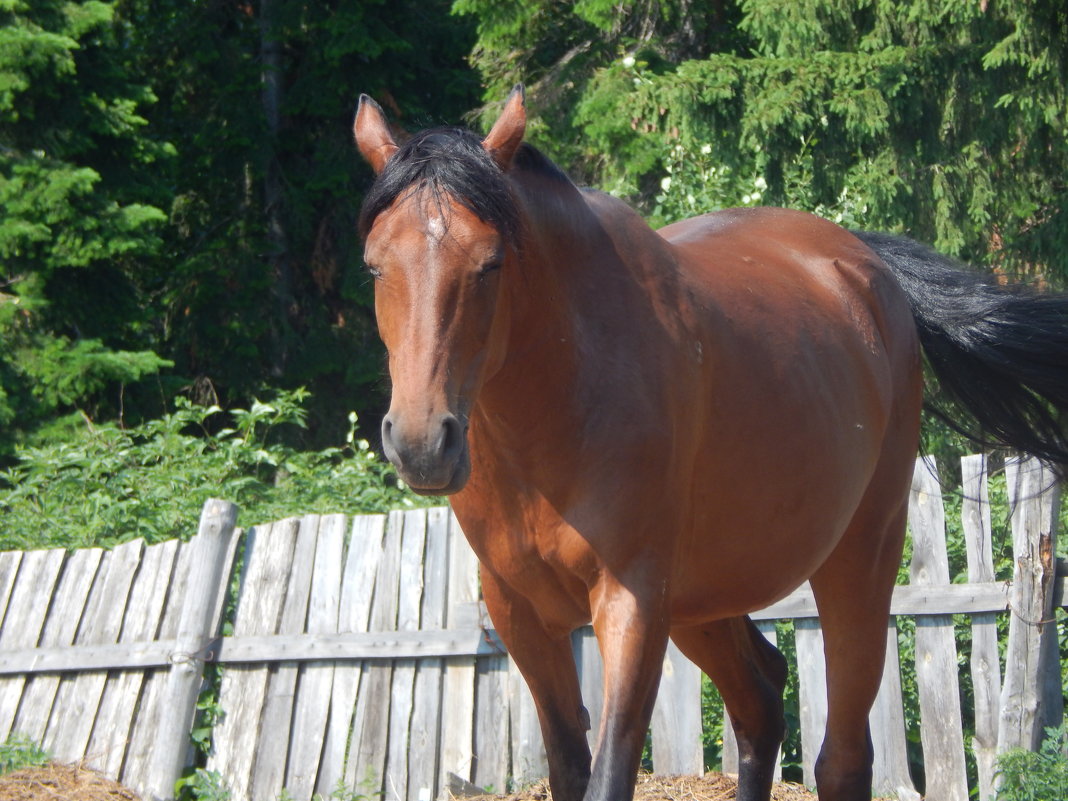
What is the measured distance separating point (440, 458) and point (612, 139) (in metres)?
7.15

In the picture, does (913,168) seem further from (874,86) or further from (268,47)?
(268,47)

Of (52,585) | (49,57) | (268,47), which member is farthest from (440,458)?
(268,47)

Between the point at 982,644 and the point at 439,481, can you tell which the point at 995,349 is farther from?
the point at 439,481

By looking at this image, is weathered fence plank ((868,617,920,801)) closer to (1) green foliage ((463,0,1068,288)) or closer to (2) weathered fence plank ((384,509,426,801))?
(2) weathered fence plank ((384,509,426,801))

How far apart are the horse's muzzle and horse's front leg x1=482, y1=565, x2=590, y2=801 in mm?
842

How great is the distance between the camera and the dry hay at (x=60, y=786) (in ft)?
18.0

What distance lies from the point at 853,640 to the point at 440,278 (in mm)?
2175

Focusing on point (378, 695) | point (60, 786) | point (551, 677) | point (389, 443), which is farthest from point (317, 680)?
point (389, 443)

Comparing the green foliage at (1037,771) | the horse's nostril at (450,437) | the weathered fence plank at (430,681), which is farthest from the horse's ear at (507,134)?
the green foliage at (1037,771)

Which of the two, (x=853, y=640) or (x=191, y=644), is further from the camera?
(x=191, y=644)

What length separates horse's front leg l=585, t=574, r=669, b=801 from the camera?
2787 mm

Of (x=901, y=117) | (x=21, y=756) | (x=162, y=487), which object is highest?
(x=901, y=117)

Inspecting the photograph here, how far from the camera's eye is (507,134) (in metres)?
2.84

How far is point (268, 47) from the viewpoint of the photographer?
46.9 ft
